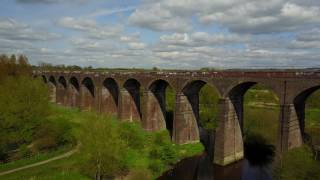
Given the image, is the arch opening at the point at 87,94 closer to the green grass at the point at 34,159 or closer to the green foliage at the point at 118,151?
the green grass at the point at 34,159

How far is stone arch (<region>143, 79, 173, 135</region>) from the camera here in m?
51.3

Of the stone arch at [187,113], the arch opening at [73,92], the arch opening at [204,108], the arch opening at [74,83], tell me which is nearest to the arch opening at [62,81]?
the arch opening at [74,83]

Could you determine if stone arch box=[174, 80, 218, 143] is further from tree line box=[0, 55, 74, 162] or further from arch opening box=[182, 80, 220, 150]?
tree line box=[0, 55, 74, 162]

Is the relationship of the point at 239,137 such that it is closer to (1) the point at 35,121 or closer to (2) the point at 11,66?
(1) the point at 35,121

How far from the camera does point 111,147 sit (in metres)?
31.9

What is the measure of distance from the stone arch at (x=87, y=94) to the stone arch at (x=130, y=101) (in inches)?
632

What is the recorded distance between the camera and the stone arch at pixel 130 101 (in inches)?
2301

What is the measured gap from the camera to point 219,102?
39.0m

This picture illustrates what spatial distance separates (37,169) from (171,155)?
50.7 feet

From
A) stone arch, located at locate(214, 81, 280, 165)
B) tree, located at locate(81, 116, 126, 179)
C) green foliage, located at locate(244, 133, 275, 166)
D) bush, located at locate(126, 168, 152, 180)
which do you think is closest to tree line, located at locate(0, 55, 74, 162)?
tree, located at locate(81, 116, 126, 179)

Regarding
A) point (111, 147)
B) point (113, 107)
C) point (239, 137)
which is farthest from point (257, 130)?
point (113, 107)

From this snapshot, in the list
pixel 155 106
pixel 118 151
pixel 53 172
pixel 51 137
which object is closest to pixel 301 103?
pixel 118 151

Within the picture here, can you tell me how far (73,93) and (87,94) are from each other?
823cm

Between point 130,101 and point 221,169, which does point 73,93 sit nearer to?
point 130,101
